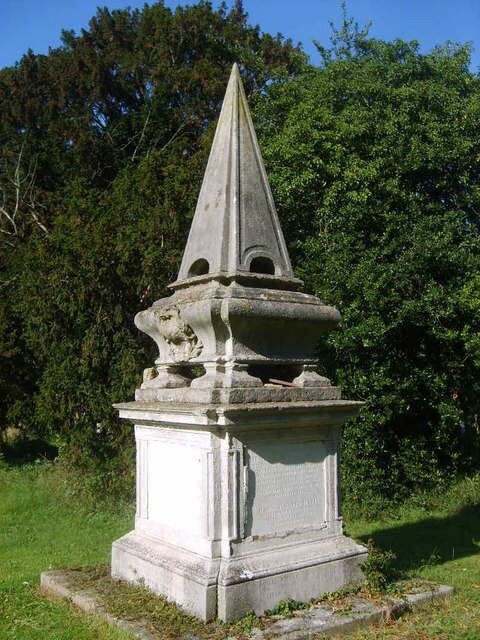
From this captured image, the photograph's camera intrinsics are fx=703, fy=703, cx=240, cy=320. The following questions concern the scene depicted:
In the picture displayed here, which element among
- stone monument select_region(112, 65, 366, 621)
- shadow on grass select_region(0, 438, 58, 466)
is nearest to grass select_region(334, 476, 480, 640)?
stone monument select_region(112, 65, 366, 621)

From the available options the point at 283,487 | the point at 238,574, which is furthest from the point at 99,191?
the point at 238,574

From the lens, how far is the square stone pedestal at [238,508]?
5133 mm

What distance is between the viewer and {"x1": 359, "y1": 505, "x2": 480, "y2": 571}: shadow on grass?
25.8ft

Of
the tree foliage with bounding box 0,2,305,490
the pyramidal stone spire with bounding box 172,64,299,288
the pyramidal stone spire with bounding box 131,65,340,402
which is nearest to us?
the pyramidal stone spire with bounding box 131,65,340,402

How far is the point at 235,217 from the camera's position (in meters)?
5.75

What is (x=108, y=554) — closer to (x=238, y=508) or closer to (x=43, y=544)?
(x=43, y=544)

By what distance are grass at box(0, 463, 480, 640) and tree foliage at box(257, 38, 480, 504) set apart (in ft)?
3.21

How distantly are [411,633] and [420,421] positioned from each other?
6.76 meters

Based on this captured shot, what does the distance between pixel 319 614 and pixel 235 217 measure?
3.12m

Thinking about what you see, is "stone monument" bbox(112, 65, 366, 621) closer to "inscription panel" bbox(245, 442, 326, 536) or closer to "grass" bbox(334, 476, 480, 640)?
"inscription panel" bbox(245, 442, 326, 536)

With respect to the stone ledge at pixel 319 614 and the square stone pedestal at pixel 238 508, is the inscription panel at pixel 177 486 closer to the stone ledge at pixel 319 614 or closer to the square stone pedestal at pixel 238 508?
the square stone pedestal at pixel 238 508

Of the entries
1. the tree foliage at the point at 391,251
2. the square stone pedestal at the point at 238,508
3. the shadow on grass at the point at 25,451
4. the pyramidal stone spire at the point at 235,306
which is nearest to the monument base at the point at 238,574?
the square stone pedestal at the point at 238,508

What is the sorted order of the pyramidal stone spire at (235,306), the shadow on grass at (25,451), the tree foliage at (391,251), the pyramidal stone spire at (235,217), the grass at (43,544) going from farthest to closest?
the shadow on grass at (25,451) → the tree foliage at (391,251) → the pyramidal stone spire at (235,217) → the pyramidal stone spire at (235,306) → the grass at (43,544)

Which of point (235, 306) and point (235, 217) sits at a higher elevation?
point (235, 217)
